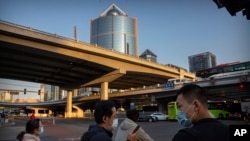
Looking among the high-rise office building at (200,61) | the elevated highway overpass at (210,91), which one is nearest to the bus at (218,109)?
the elevated highway overpass at (210,91)

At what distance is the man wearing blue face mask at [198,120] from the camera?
193cm

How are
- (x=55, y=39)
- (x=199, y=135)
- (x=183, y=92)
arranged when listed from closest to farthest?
(x=199, y=135)
(x=183, y=92)
(x=55, y=39)

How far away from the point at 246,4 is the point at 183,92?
5121mm

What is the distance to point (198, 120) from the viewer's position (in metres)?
2.19

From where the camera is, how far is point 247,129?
6.40 feet

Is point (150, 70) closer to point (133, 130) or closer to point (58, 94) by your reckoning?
point (133, 130)

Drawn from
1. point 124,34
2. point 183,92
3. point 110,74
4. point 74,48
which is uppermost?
point 124,34

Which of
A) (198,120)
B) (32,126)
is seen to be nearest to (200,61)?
(32,126)

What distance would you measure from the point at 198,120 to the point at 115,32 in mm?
153596

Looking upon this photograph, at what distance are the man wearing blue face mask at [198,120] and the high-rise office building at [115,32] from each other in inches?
5924

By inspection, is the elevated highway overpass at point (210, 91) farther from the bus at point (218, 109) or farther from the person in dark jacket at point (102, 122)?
the person in dark jacket at point (102, 122)

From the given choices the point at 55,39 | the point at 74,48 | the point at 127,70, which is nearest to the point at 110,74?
the point at 127,70

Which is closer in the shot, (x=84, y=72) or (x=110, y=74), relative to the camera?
(x=110, y=74)

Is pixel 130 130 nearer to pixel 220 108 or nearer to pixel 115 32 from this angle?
pixel 220 108
